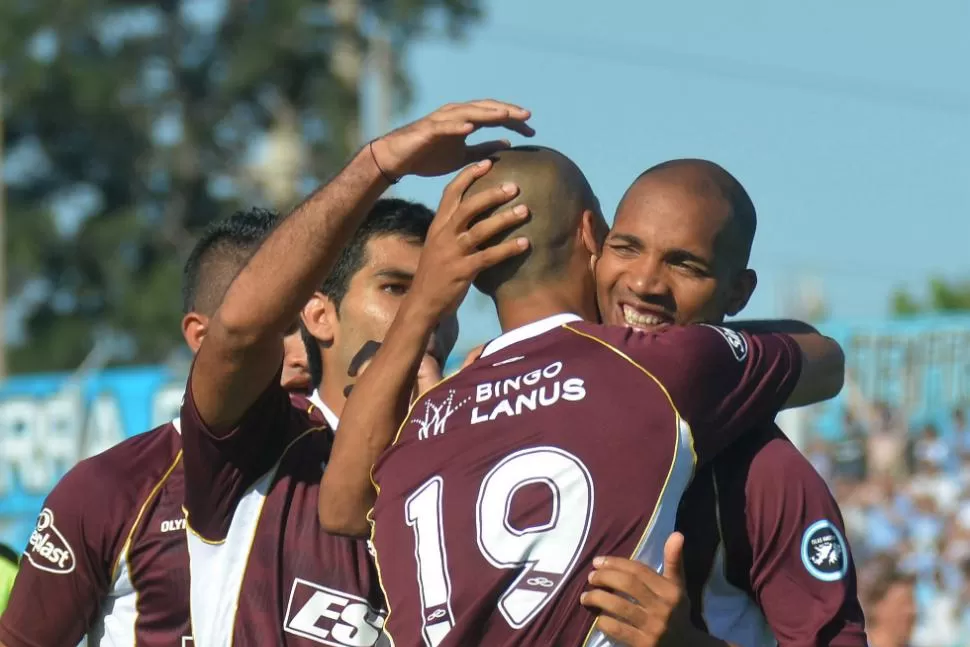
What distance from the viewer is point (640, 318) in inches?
125

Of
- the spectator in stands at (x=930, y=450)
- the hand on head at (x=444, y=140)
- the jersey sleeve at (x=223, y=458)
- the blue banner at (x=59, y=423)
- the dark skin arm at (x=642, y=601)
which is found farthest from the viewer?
the blue banner at (x=59, y=423)

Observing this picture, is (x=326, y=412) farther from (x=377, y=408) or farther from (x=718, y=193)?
(x=718, y=193)

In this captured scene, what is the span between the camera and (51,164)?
32.0 metres

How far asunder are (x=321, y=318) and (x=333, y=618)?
82 cm

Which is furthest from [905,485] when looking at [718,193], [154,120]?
[154,120]

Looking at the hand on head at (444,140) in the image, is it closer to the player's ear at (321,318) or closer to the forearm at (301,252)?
the forearm at (301,252)

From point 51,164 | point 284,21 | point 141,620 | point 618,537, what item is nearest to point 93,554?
point 141,620

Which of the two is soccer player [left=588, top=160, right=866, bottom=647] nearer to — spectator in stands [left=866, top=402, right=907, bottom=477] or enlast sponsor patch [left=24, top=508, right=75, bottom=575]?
enlast sponsor patch [left=24, top=508, right=75, bottom=575]

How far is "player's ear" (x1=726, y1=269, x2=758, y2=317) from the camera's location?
3.27 meters

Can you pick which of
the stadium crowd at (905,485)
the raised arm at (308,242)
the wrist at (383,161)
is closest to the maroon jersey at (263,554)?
the raised arm at (308,242)

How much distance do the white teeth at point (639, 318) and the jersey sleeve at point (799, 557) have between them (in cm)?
38

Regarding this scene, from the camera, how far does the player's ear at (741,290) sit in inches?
129

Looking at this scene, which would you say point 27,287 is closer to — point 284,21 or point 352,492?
point 284,21

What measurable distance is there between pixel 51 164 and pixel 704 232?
30302mm
